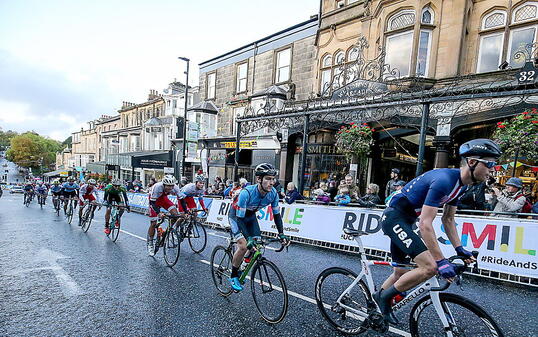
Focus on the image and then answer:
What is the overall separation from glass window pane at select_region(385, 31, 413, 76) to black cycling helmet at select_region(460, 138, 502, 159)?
399 inches

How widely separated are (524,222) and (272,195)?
16.7 ft

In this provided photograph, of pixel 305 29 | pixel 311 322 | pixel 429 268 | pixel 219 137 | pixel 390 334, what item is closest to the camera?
pixel 429 268

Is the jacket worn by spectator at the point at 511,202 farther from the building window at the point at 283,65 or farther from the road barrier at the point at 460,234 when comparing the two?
the building window at the point at 283,65

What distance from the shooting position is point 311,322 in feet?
12.0

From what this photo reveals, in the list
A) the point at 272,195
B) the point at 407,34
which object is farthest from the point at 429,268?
the point at 407,34

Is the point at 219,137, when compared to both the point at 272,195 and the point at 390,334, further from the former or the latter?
the point at 390,334

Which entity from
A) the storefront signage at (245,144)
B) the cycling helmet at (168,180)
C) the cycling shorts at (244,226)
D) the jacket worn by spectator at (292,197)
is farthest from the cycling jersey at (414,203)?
the storefront signage at (245,144)

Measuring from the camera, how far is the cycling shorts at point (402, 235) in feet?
9.09

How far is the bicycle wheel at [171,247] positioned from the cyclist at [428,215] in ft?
14.5

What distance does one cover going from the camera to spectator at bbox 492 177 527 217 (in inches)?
252

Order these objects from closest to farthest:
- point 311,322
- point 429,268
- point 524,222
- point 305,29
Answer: point 429,268 < point 311,322 < point 524,222 < point 305,29

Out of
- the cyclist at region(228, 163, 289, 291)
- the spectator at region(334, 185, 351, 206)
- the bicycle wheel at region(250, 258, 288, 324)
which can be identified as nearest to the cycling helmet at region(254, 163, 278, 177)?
the cyclist at region(228, 163, 289, 291)

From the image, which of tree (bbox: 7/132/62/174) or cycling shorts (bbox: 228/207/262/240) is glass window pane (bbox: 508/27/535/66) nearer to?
cycling shorts (bbox: 228/207/262/240)

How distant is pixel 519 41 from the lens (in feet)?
31.9
